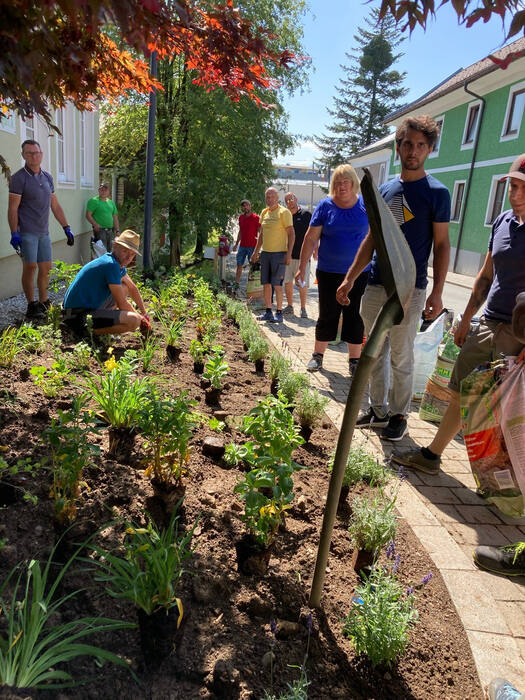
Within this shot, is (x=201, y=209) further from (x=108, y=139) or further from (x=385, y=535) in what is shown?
(x=385, y=535)

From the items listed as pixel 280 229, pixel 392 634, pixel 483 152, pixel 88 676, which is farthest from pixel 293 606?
pixel 483 152

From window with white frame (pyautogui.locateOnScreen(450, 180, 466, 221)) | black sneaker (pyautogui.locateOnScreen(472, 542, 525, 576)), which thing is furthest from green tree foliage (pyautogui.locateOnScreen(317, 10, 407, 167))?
black sneaker (pyautogui.locateOnScreen(472, 542, 525, 576))

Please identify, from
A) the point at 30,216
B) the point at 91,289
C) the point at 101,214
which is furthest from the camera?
the point at 101,214

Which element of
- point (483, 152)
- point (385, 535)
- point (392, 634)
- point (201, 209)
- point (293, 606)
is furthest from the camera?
point (483, 152)

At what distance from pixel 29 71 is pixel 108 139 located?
19.0 meters

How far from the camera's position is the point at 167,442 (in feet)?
8.43

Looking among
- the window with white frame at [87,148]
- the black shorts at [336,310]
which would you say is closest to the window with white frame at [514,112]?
the window with white frame at [87,148]

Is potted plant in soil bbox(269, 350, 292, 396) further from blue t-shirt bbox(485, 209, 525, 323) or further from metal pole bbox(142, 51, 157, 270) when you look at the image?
metal pole bbox(142, 51, 157, 270)

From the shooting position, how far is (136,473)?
2.76m

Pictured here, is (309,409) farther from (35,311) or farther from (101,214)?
(101,214)

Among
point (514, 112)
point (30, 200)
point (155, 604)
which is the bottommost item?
point (155, 604)

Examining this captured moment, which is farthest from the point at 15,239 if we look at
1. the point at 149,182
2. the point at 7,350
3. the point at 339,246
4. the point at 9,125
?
the point at 149,182

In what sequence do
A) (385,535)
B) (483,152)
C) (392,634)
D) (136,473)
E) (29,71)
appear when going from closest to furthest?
(29,71), (392,634), (385,535), (136,473), (483,152)

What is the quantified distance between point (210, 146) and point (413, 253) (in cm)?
1223
